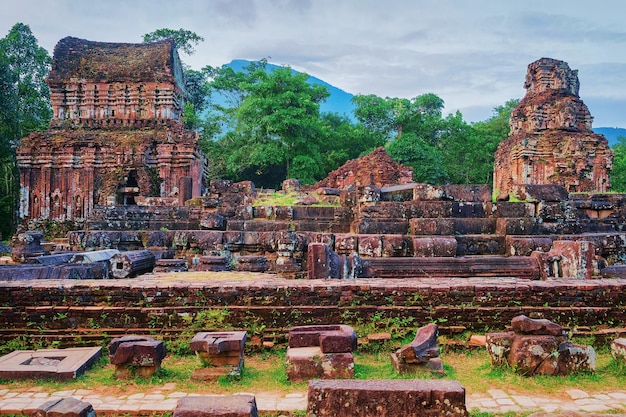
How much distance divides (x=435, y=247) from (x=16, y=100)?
26588mm

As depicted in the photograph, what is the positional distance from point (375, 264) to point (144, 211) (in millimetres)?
6641

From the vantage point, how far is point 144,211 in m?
12.5

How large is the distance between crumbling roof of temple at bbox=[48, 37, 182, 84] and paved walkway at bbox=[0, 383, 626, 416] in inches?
813

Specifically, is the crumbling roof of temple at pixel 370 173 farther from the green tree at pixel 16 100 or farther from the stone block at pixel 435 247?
the green tree at pixel 16 100

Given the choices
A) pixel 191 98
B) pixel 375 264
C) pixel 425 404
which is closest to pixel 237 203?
pixel 375 264

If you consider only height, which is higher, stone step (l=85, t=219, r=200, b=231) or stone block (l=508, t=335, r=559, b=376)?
stone step (l=85, t=219, r=200, b=231)

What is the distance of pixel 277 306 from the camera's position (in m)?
6.00

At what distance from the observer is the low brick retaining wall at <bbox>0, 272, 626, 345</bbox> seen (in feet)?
19.4

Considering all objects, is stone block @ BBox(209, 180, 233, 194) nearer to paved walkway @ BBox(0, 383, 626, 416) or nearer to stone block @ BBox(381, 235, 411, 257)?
stone block @ BBox(381, 235, 411, 257)

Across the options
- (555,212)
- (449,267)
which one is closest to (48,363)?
(449,267)

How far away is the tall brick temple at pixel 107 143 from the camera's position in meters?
21.1

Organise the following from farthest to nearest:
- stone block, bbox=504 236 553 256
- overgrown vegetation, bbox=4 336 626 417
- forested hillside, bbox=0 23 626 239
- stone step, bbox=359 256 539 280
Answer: forested hillside, bbox=0 23 626 239 < stone block, bbox=504 236 553 256 < stone step, bbox=359 256 539 280 < overgrown vegetation, bbox=4 336 626 417

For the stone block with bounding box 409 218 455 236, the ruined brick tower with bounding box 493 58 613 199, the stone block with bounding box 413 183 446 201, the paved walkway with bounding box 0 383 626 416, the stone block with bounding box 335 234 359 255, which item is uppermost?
the ruined brick tower with bounding box 493 58 613 199

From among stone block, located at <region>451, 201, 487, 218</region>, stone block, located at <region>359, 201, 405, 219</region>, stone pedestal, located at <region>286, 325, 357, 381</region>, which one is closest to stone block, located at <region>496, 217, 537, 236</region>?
stone block, located at <region>451, 201, 487, 218</region>
